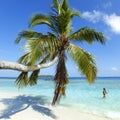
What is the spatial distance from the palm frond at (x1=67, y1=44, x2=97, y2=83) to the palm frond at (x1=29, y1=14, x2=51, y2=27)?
4.59 ft

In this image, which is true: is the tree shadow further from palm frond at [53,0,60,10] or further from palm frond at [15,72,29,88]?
palm frond at [53,0,60,10]

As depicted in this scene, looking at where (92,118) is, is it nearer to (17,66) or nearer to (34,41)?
(34,41)

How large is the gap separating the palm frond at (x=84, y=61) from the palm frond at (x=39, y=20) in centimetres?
140

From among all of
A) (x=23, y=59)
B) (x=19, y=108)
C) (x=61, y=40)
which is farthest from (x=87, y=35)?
(x=19, y=108)

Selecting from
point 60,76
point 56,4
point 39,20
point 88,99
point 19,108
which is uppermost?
point 56,4

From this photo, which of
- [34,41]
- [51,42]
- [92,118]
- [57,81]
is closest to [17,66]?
[34,41]

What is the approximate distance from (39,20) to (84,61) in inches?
98.4

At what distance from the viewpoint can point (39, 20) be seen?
1009 cm

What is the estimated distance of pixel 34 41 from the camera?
848cm

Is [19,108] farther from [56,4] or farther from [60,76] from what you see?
[56,4]

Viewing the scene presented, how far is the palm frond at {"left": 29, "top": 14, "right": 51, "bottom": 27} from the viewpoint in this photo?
33.1 feet

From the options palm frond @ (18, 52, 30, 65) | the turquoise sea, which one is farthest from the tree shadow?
palm frond @ (18, 52, 30, 65)

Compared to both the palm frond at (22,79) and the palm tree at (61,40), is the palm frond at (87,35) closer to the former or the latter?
the palm tree at (61,40)

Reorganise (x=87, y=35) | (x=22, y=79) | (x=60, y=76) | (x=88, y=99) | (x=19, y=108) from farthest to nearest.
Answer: (x=88, y=99), (x=19, y=108), (x=22, y=79), (x=60, y=76), (x=87, y=35)
